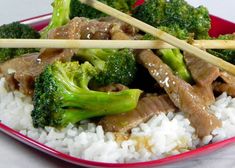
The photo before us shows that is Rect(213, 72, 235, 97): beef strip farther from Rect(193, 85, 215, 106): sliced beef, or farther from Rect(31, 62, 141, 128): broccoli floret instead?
Rect(31, 62, 141, 128): broccoli floret

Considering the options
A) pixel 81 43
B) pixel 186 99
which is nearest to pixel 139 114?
pixel 186 99

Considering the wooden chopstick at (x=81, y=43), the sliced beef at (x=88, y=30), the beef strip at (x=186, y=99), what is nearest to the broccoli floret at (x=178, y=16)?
the sliced beef at (x=88, y=30)

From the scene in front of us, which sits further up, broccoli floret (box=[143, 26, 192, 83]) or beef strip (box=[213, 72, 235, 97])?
broccoli floret (box=[143, 26, 192, 83])

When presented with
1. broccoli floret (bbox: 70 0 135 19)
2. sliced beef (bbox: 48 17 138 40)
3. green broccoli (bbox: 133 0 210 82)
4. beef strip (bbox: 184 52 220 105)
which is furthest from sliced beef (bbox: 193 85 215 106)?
broccoli floret (bbox: 70 0 135 19)

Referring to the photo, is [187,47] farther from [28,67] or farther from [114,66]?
[28,67]

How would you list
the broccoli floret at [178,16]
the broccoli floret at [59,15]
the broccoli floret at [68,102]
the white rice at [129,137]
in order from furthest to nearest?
the broccoli floret at [178,16] < the broccoli floret at [59,15] < the broccoli floret at [68,102] < the white rice at [129,137]

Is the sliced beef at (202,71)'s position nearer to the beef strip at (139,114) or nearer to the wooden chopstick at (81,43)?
the wooden chopstick at (81,43)
